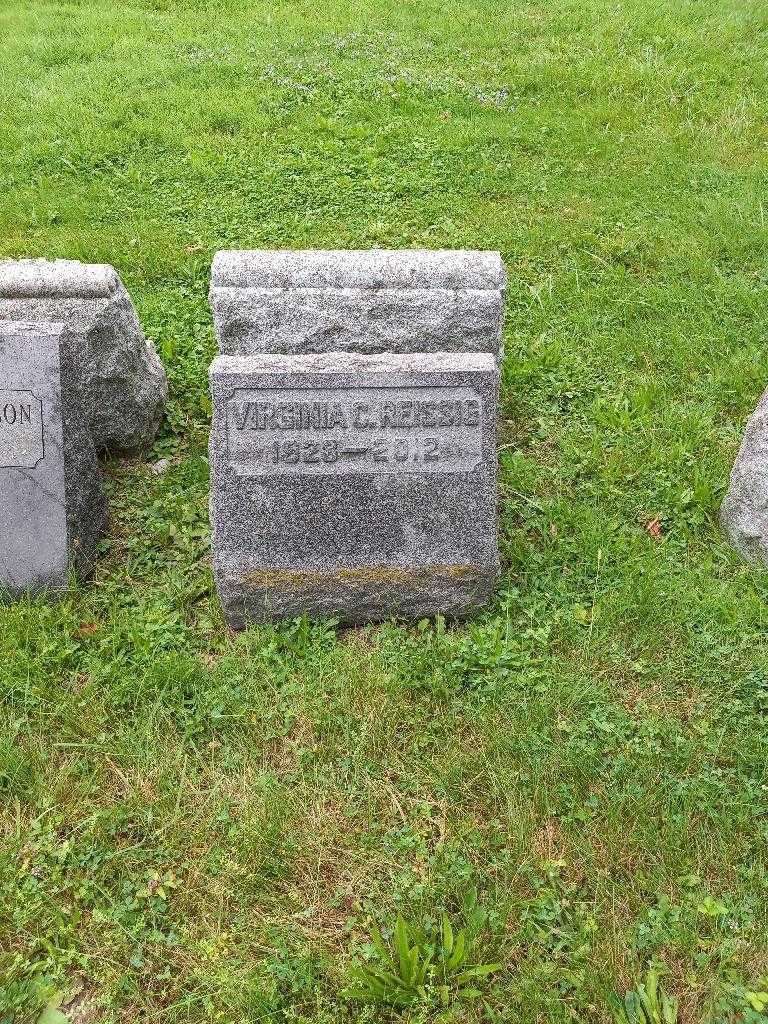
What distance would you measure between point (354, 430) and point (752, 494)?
6.18ft

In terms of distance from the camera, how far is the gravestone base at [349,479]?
11.8 feet

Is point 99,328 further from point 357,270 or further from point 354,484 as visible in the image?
point 354,484

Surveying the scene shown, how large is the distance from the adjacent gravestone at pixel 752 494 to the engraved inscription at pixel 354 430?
136 cm

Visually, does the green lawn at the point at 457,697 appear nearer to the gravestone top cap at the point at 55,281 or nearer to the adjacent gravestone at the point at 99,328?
the adjacent gravestone at the point at 99,328

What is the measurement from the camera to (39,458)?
3846mm

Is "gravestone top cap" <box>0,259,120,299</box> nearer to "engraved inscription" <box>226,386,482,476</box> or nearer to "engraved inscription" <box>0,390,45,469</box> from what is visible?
"engraved inscription" <box>0,390,45,469</box>

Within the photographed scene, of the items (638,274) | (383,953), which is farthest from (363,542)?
(638,274)

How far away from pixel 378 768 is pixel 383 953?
73 cm

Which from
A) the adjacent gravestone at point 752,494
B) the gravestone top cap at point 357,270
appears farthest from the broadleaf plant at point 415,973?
the gravestone top cap at point 357,270

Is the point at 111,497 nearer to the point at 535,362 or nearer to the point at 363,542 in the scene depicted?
the point at 363,542

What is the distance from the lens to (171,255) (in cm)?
649

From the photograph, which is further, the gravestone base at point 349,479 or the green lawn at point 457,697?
the gravestone base at point 349,479

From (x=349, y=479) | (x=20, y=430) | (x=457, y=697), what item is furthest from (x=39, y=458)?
(x=457, y=697)

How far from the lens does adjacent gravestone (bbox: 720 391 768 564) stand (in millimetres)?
4027
